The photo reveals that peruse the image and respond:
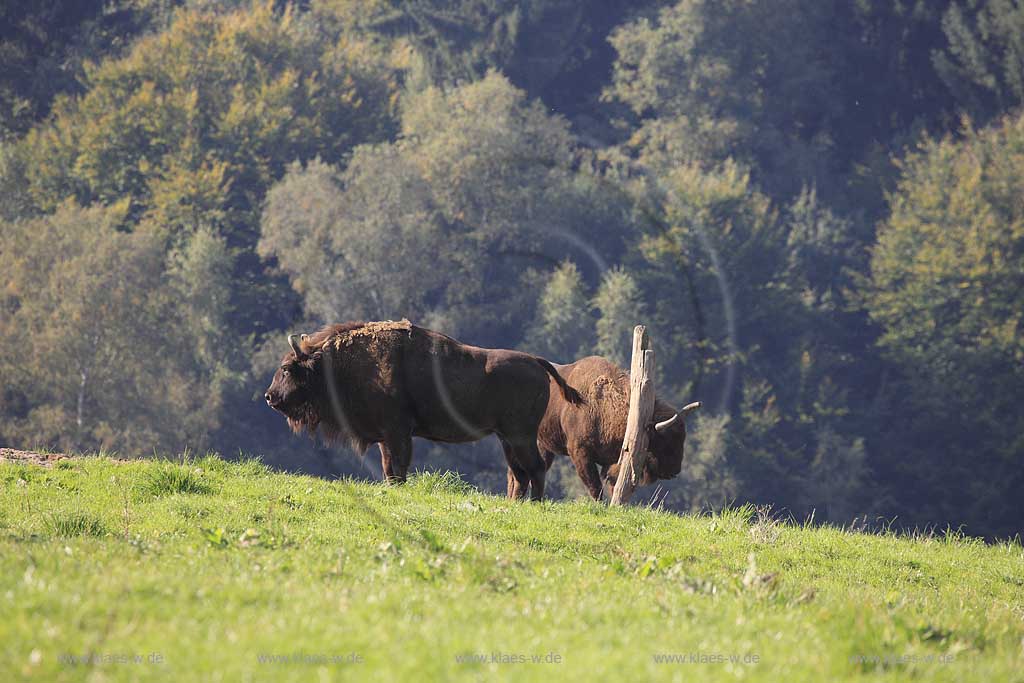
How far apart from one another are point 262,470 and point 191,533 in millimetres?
4279

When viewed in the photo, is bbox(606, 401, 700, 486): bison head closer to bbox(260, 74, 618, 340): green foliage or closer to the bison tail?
the bison tail

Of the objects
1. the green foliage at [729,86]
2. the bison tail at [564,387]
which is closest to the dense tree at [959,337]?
the green foliage at [729,86]

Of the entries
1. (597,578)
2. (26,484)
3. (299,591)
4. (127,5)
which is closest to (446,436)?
(26,484)

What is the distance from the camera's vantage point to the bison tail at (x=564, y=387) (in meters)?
17.6

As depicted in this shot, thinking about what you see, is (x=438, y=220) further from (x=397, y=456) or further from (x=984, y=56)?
(x=397, y=456)

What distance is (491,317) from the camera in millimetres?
64125

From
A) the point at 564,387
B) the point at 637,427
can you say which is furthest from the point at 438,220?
the point at 637,427

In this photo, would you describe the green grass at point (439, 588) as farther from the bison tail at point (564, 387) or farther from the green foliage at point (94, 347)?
the green foliage at point (94, 347)

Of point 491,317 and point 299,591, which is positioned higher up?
point 299,591

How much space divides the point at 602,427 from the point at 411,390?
3.37 metres

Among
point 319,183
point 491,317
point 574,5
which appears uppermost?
point 574,5

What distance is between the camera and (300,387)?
58.3 feet

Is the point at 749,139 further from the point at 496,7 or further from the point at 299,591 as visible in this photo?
the point at 299,591

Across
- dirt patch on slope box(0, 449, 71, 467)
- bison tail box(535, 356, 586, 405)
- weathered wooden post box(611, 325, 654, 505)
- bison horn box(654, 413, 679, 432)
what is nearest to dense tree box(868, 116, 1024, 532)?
bison horn box(654, 413, 679, 432)
